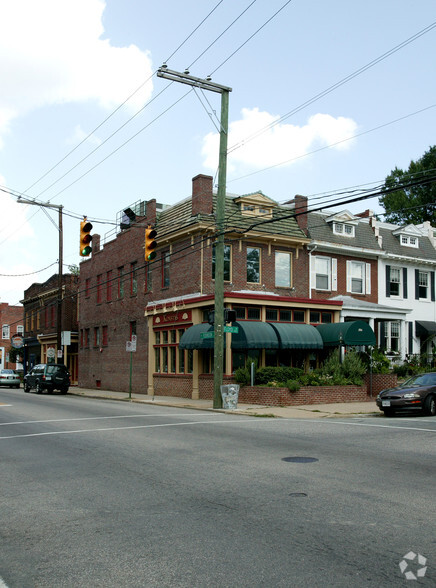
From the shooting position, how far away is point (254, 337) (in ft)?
86.4

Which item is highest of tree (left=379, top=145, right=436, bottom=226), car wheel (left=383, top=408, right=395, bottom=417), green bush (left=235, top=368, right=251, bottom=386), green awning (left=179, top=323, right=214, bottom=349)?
tree (left=379, top=145, right=436, bottom=226)

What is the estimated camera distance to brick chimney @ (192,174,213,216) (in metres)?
29.1

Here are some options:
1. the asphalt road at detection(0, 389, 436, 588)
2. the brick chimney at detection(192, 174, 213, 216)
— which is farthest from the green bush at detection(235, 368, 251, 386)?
the asphalt road at detection(0, 389, 436, 588)

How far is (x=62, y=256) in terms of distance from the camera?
1471 inches

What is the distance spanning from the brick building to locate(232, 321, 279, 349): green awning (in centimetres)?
5979

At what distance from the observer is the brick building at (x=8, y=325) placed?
79.2m

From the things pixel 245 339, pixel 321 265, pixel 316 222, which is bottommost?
pixel 245 339

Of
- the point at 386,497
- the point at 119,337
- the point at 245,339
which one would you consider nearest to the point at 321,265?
the point at 245,339

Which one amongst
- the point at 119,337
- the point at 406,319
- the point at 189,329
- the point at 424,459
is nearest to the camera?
the point at 424,459

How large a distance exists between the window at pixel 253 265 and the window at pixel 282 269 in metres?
1.23

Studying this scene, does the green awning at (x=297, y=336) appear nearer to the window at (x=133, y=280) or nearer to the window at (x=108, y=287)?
the window at (x=133, y=280)

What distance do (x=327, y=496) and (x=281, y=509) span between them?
884mm

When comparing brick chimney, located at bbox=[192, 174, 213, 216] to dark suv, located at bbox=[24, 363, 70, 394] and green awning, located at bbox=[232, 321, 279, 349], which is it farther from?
dark suv, located at bbox=[24, 363, 70, 394]

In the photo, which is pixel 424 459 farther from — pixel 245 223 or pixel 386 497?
pixel 245 223
